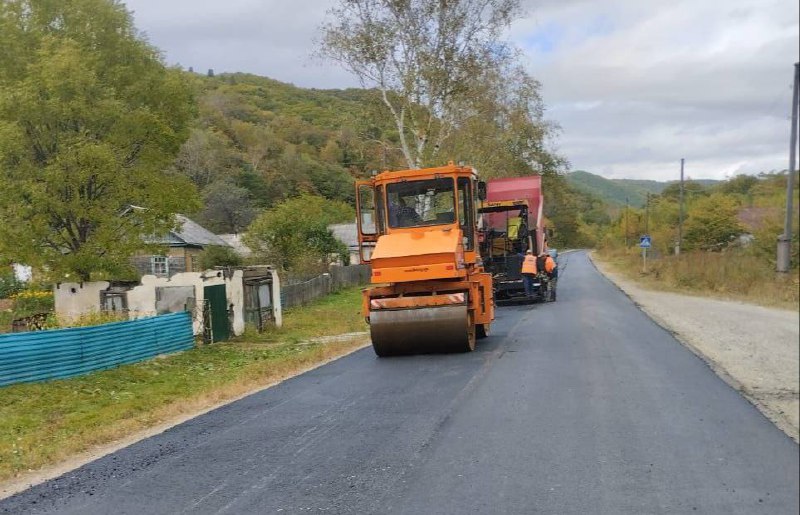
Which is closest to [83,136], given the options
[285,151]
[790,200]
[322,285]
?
[322,285]

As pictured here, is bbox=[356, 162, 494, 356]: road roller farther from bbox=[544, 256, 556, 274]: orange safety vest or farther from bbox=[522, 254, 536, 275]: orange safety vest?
bbox=[544, 256, 556, 274]: orange safety vest

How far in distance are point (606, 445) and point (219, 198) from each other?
67247 millimetres

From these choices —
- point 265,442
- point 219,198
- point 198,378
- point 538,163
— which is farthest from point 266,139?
point 265,442

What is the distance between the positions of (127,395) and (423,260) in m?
5.68

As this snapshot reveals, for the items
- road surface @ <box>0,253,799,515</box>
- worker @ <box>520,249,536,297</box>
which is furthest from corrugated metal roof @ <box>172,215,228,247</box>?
road surface @ <box>0,253,799,515</box>

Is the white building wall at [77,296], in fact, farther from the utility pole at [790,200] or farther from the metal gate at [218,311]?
the utility pole at [790,200]

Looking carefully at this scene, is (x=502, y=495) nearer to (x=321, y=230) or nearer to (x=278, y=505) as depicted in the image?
(x=278, y=505)

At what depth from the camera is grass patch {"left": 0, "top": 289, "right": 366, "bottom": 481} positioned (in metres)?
8.59

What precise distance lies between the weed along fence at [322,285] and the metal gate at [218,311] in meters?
8.16

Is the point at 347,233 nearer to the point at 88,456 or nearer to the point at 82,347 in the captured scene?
Result: the point at 82,347

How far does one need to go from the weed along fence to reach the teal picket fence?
11.7m

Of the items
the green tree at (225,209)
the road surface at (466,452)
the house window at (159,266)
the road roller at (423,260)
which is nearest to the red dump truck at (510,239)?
the road roller at (423,260)

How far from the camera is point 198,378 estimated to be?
13.7m

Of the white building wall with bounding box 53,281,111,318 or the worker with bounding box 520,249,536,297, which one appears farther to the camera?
the worker with bounding box 520,249,536,297
